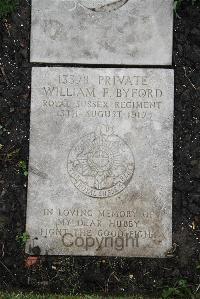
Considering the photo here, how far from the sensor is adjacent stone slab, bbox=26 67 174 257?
14.2 ft

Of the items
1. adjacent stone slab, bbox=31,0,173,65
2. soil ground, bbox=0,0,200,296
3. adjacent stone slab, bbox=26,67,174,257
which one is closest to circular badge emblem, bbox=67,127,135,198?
adjacent stone slab, bbox=26,67,174,257

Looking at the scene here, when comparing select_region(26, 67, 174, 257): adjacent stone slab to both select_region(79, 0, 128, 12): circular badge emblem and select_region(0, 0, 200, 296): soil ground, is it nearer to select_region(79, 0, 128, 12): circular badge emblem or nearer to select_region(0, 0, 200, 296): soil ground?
select_region(0, 0, 200, 296): soil ground

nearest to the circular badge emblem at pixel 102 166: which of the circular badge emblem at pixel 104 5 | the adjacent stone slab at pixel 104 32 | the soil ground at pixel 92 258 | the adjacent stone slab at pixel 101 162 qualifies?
the adjacent stone slab at pixel 101 162

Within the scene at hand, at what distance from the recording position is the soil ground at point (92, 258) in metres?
4.35

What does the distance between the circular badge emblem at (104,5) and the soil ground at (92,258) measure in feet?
1.68

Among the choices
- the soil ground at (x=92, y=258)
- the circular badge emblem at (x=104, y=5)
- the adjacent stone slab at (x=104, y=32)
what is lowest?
the soil ground at (x=92, y=258)

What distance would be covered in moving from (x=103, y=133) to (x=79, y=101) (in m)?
0.33

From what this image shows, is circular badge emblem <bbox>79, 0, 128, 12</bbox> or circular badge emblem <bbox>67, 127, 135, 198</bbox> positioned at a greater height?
circular badge emblem <bbox>79, 0, 128, 12</bbox>

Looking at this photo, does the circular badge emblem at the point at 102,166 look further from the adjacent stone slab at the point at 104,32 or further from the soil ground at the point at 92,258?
the adjacent stone slab at the point at 104,32

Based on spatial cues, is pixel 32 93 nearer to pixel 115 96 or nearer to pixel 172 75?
pixel 115 96

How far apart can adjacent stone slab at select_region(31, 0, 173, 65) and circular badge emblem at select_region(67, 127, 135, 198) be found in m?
0.68

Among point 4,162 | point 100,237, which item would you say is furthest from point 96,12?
point 100,237

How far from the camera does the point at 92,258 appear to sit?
4.36 metres

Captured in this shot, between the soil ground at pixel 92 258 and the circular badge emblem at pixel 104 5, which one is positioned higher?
the circular badge emblem at pixel 104 5
